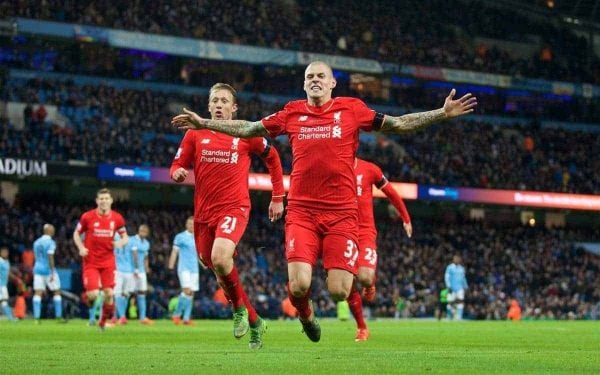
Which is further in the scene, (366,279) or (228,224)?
(366,279)

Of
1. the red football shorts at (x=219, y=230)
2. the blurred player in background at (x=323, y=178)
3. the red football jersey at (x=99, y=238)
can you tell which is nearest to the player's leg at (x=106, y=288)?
the red football jersey at (x=99, y=238)

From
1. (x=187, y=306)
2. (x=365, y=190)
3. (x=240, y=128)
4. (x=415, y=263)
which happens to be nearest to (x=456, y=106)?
(x=240, y=128)

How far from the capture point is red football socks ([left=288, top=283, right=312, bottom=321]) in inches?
450

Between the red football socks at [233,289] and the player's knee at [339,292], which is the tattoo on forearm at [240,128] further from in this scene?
the red football socks at [233,289]

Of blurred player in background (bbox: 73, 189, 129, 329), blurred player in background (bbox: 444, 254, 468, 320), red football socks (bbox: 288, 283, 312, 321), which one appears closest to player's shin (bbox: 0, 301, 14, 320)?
blurred player in background (bbox: 73, 189, 129, 329)

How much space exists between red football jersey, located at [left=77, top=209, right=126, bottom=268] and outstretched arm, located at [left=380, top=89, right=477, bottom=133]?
10199mm

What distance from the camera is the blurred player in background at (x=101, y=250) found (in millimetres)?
19859

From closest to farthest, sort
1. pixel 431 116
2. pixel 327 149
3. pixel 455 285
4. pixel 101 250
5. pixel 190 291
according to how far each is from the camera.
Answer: pixel 431 116
pixel 327 149
pixel 101 250
pixel 190 291
pixel 455 285

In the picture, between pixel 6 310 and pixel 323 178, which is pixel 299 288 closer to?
pixel 323 178

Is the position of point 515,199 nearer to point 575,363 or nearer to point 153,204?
point 153,204

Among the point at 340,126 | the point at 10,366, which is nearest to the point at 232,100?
the point at 340,126

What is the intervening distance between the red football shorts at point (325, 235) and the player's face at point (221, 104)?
2.53 metres

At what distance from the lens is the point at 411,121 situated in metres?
10.8

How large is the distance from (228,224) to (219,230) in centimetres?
14
